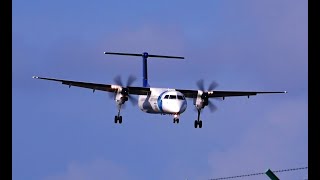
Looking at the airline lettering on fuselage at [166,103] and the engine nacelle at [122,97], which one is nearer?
the airline lettering on fuselage at [166,103]

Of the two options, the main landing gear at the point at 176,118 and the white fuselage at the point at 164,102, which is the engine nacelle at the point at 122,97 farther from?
the main landing gear at the point at 176,118

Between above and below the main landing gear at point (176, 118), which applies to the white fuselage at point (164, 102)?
above

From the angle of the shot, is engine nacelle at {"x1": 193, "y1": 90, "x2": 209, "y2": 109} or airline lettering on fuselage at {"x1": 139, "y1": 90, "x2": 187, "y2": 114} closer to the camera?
airline lettering on fuselage at {"x1": 139, "y1": 90, "x2": 187, "y2": 114}

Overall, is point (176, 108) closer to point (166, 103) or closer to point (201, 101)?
point (166, 103)

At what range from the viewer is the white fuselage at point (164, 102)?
7931 centimetres

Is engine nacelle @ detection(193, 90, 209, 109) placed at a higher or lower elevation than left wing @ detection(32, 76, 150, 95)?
lower

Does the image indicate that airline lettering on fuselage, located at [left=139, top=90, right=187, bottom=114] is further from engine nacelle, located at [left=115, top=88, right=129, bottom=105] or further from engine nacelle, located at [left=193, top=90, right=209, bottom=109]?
engine nacelle, located at [left=115, top=88, right=129, bottom=105]

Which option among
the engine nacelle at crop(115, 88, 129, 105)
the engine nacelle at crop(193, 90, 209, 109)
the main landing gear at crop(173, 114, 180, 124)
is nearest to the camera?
the main landing gear at crop(173, 114, 180, 124)

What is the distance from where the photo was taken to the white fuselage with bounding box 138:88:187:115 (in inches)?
3123

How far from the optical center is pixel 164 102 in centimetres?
8019

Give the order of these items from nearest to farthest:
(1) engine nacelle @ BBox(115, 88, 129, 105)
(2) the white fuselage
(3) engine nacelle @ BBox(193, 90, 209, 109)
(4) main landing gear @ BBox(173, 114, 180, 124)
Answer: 1. (4) main landing gear @ BBox(173, 114, 180, 124)
2. (2) the white fuselage
3. (1) engine nacelle @ BBox(115, 88, 129, 105)
4. (3) engine nacelle @ BBox(193, 90, 209, 109)

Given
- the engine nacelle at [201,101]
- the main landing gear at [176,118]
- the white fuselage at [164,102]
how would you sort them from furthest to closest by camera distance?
the engine nacelle at [201,101], the white fuselage at [164,102], the main landing gear at [176,118]
